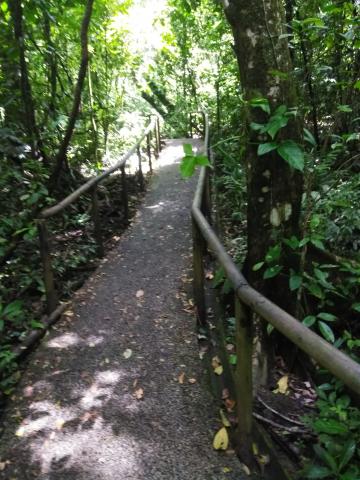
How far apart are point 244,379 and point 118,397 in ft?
3.79

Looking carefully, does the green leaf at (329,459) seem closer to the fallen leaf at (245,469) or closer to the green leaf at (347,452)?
the green leaf at (347,452)

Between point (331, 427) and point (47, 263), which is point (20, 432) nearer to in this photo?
point (47, 263)

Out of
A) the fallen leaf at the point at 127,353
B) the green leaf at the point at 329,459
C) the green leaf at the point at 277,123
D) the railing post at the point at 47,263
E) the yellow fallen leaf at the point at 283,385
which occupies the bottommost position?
the yellow fallen leaf at the point at 283,385

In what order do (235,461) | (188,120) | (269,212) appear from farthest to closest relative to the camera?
(188,120)
(269,212)
(235,461)

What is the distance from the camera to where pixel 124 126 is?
10695mm

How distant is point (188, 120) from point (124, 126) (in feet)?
21.6

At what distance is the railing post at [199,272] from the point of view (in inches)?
137

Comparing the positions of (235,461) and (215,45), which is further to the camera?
(215,45)

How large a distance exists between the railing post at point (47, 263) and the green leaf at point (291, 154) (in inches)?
87.8

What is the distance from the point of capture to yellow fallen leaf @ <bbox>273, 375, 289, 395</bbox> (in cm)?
310

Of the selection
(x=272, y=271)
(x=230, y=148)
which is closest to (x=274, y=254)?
(x=272, y=271)

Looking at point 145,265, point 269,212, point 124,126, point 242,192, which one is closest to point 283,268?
point 269,212

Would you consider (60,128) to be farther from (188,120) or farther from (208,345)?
(188,120)

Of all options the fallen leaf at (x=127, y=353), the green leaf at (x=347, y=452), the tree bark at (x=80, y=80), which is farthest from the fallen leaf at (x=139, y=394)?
the tree bark at (x=80, y=80)
